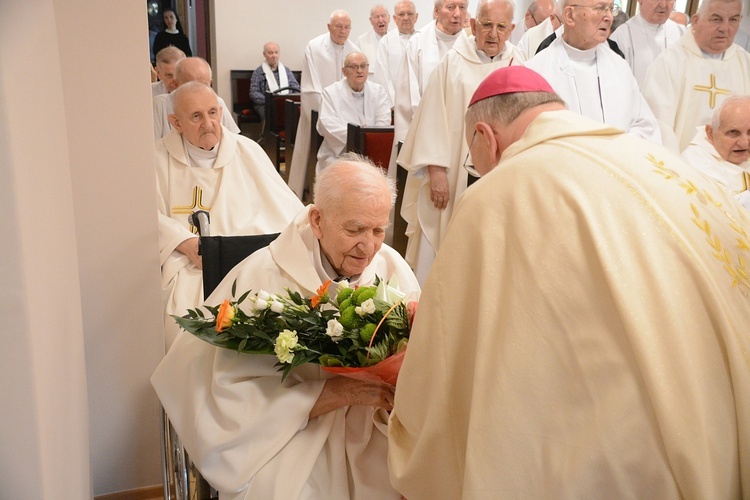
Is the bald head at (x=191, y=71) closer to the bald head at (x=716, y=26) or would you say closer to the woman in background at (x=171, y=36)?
the bald head at (x=716, y=26)

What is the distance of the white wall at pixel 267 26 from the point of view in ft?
42.3

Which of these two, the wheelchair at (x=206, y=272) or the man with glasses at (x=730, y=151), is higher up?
the man with glasses at (x=730, y=151)

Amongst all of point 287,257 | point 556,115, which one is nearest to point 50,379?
point 556,115

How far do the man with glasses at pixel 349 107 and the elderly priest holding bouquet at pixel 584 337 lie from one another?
6762 millimetres

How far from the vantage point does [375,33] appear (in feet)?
37.9

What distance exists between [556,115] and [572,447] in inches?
31.0

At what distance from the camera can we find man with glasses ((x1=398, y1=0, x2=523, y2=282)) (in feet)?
18.0

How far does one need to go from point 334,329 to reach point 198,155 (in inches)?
97.3

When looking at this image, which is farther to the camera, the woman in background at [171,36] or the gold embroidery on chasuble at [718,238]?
the woman in background at [171,36]

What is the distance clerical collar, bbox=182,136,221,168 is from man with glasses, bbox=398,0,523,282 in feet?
5.72

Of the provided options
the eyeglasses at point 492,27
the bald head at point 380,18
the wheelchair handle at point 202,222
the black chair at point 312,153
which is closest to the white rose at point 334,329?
the wheelchair handle at point 202,222

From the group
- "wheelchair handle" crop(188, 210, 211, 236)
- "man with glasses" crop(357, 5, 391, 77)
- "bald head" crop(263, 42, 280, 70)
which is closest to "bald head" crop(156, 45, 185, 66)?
"wheelchair handle" crop(188, 210, 211, 236)

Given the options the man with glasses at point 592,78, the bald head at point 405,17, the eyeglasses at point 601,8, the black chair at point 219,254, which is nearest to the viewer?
the black chair at point 219,254

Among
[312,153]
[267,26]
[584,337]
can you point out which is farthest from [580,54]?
[267,26]
